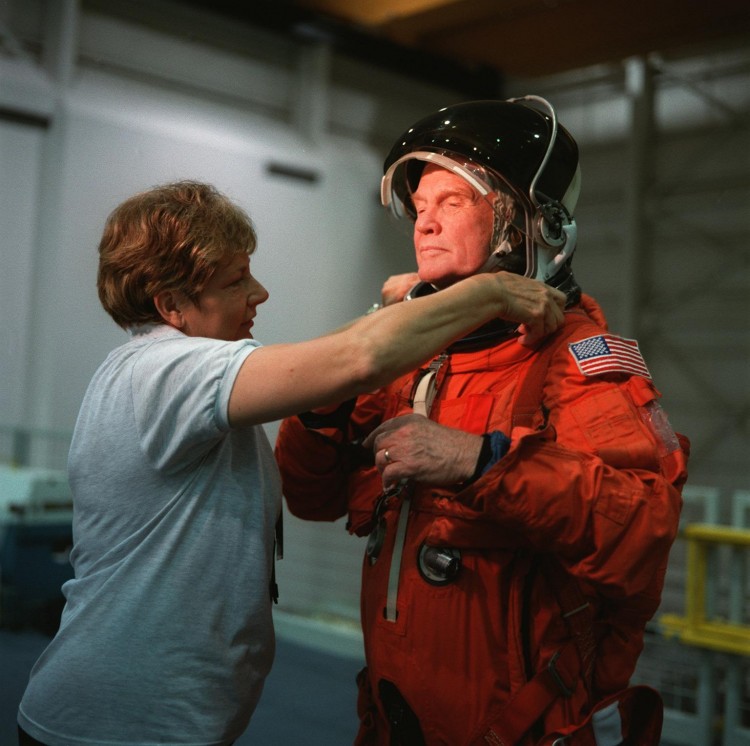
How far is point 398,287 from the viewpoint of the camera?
79.7 inches

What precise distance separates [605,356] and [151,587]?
34.4 inches

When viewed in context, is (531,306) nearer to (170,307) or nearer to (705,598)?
(170,307)

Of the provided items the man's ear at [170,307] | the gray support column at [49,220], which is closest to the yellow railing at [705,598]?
the man's ear at [170,307]

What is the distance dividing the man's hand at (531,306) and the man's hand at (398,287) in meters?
0.36

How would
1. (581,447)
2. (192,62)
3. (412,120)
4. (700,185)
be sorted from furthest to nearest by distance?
(700,185), (412,120), (192,62), (581,447)

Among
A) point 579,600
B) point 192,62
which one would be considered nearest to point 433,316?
point 579,600

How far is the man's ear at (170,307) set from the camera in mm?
1576

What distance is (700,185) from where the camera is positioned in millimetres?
7871

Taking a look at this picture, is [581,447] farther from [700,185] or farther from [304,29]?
[700,185]

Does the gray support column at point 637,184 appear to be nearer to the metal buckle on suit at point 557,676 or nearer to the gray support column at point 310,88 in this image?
the gray support column at point 310,88

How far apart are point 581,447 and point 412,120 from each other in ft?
18.8

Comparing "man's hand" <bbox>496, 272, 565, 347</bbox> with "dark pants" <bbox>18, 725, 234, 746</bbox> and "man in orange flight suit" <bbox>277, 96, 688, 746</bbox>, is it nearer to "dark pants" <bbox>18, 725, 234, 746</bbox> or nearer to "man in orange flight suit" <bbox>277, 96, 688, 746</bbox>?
"man in orange flight suit" <bbox>277, 96, 688, 746</bbox>

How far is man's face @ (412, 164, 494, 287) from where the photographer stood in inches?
69.9

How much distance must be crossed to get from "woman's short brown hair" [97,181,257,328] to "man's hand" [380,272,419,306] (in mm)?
472
